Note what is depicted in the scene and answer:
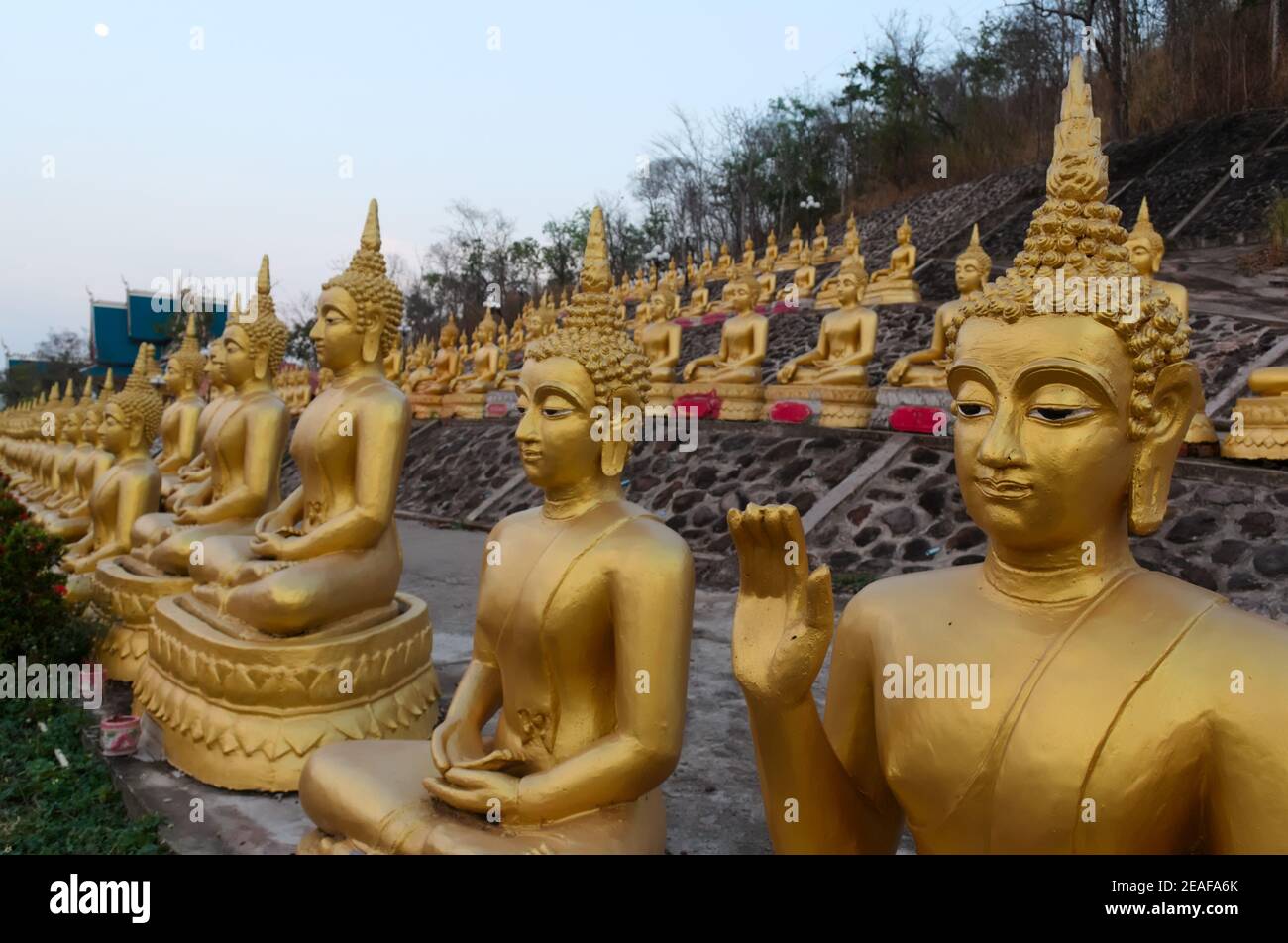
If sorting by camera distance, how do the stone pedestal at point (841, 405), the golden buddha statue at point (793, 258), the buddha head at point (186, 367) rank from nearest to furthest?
the buddha head at point (186, 367) → the stone pedestal at point (841, 405) → the golden buddha statue at point (793, 258)

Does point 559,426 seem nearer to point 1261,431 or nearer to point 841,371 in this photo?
point 1261,431

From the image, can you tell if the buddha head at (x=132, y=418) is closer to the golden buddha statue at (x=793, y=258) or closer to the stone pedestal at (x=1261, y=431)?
the stone pedestal at (x=1261, y=431)

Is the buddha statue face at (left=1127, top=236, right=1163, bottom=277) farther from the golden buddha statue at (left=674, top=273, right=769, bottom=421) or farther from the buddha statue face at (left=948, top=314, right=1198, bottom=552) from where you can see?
the buddha statue face at (left=948, top=314, right=1198, bottom=552)

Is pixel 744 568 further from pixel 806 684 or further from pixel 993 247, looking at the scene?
pixel 993 247

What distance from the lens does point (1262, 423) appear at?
7297mm

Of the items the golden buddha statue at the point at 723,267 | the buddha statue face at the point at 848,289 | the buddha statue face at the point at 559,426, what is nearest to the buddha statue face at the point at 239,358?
the buddha statue face at the point at 559,426

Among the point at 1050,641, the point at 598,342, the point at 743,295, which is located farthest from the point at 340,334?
the point at 743,295

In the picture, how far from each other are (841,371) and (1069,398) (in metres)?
9.50

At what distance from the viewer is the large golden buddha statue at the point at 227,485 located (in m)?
5.89

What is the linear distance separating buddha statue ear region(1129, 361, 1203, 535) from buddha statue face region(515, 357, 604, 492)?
1.71 meters

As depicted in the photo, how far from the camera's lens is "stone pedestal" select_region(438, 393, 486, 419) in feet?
58.1

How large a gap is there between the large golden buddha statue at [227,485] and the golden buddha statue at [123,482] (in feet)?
2.47

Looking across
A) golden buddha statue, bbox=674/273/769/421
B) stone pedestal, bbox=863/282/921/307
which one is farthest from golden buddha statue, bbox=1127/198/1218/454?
stone pedestal, bbox=863/282/921/307
